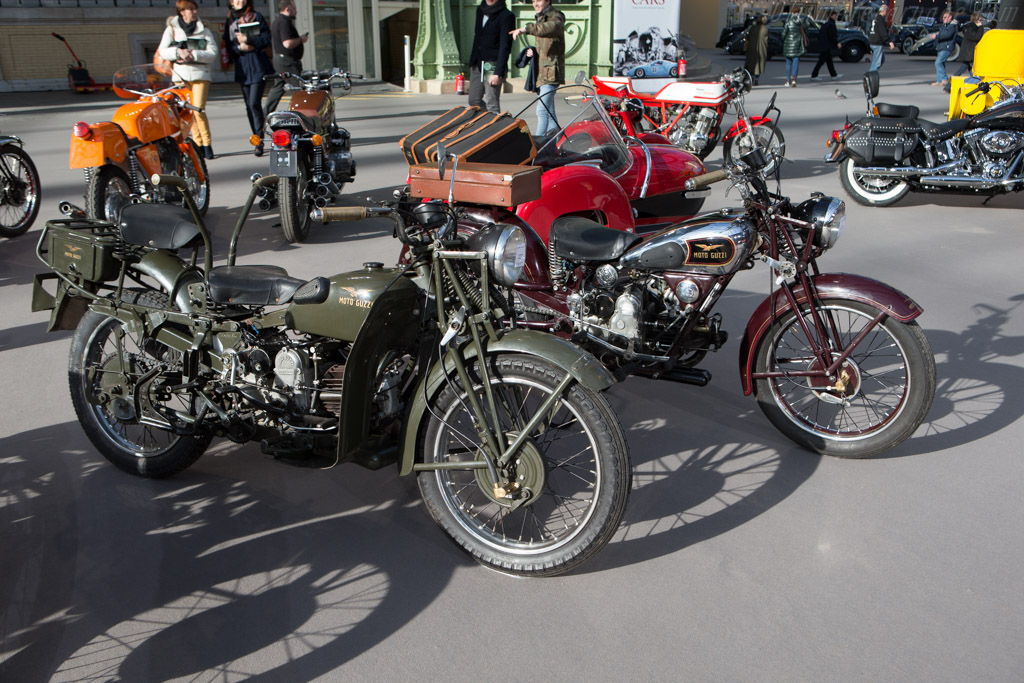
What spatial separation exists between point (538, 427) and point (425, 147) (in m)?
2.30

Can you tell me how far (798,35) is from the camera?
62.0 feet

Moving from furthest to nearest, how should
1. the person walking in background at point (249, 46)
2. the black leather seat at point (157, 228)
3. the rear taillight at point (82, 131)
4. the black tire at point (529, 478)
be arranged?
the person walking in background at point (249, 46) → the rear taillight at point (82, 131) → the black leather seat at point (157, 228) → the black tire at point (529, 478)

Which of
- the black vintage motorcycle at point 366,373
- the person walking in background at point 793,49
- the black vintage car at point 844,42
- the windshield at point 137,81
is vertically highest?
the black vintage car at point 844,42

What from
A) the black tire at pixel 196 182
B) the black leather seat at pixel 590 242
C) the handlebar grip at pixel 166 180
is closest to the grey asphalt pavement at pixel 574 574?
the black leather seat at pixel 590 242

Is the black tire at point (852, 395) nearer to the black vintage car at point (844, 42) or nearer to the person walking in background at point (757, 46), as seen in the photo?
the person walking in background at point (757, 46)

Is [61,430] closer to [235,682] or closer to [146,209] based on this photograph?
[146,209]

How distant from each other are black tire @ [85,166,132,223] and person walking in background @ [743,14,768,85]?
579 inches

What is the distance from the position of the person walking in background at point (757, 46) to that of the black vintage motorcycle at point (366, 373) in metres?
16.9

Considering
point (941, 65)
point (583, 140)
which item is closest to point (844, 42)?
point (941, 65)

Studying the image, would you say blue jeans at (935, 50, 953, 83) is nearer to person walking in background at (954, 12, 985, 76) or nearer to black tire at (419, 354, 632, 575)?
person walking in background at (954, 12, 985, 76)

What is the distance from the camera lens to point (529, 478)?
288 cm

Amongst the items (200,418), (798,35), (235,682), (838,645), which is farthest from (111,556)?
(798,35)

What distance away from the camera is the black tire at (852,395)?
11.4ft

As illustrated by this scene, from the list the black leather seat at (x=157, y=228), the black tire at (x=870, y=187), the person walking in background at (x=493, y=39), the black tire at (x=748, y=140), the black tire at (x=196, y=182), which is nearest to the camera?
the black leather seat at (x=157, y=228)
